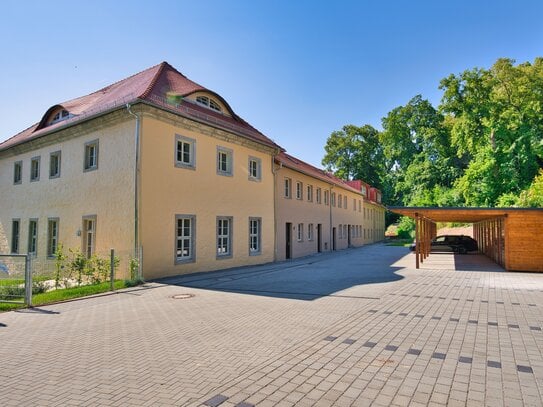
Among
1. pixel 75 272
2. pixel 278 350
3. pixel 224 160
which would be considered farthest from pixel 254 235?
pixel 278 350

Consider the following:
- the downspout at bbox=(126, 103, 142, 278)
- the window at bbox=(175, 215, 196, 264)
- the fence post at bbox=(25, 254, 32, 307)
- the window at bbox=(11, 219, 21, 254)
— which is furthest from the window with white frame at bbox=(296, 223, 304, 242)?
the fence post at bbox=(25, 254, 32, 307)

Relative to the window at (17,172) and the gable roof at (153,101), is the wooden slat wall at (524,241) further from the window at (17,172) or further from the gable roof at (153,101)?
the window at (17,172)

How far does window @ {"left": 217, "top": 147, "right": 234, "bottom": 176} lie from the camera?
1722 cm

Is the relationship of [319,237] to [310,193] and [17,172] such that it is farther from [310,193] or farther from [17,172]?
[17,172]

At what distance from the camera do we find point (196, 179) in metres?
15.7

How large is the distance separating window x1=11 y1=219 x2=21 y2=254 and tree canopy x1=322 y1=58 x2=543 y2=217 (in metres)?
32.6

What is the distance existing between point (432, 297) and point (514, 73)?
1145 inches

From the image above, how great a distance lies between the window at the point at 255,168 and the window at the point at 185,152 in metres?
4.48

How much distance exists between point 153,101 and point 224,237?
688 centimetres

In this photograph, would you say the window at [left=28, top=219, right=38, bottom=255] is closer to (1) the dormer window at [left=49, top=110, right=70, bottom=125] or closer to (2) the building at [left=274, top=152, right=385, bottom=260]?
(1) the dormer window at [left=49, top=110, right=70, bottom=125]

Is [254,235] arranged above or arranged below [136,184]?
below

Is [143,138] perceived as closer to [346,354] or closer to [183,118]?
[183,118]

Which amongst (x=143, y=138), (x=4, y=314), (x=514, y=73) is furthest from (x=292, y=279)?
(x=514, y=73)

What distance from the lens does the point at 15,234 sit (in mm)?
19562
